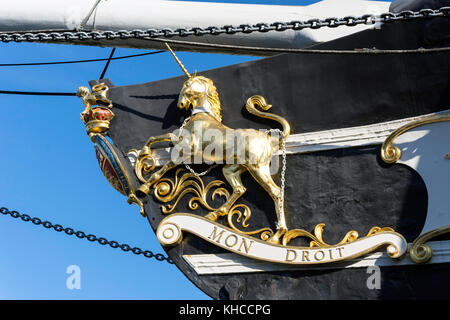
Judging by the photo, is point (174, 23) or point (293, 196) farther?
point (174, 23)

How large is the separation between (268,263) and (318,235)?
41cm

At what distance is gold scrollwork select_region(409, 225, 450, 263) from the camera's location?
538 cm

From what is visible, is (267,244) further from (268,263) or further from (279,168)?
(279,168)

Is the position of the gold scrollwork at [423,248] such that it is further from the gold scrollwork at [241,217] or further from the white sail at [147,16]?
the white sail at [147,16]

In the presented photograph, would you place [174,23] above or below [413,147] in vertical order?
above

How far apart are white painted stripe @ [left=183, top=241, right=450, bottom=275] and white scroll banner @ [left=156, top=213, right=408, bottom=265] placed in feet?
0.18

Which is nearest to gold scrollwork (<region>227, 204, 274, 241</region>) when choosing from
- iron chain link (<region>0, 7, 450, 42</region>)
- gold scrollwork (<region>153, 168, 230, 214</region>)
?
gold scrollwork (<region>153, 168, 230, 214</region>)

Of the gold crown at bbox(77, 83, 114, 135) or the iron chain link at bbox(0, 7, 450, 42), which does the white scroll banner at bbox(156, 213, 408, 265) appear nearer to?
the gold crown at bbox(77, 83, 114, 135)
